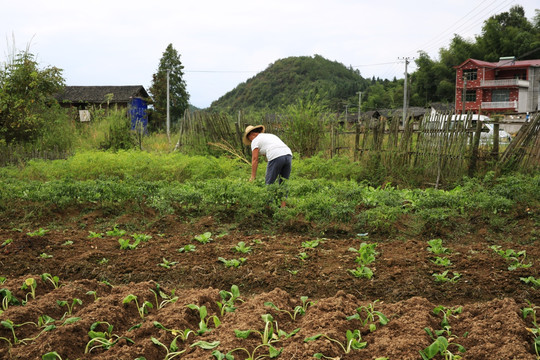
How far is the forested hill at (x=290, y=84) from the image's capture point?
2234 inches

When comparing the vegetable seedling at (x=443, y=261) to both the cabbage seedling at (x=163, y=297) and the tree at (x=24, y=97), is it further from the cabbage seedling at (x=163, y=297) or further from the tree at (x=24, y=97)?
the tree at (x=24, y=97)

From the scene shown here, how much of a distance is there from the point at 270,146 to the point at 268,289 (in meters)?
3.58

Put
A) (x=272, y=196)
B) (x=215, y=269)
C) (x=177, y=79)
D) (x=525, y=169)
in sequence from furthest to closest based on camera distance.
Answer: (x=177, y=79) → (x=525, y=169) → (x=272, y=196) → (x=215, y=269)

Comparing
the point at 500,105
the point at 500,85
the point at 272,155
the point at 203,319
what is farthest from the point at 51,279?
the point at 500,105

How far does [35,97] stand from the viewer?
15.1m

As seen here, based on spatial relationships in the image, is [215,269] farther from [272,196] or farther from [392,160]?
[392,160]

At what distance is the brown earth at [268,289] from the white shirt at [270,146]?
1.54m

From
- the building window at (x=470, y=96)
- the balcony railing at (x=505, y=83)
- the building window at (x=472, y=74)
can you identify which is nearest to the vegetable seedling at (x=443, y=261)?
the balcony railing at (x=505, y=83)

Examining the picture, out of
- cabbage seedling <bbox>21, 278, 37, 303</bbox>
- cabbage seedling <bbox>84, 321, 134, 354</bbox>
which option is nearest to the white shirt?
cabbage seedling <bbox>21, 278, 37, 303</bbox>

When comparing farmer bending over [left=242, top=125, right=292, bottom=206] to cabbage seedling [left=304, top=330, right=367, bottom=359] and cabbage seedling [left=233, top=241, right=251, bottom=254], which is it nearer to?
cabbage seedling [left=233, top=241, right=251, bottom=254]

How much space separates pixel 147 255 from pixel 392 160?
694 cm

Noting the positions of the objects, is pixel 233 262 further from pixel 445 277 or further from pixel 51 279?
pixel 445 277

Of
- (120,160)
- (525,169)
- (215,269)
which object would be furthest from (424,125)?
(215,269)

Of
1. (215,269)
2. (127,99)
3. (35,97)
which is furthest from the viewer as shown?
(127,99)
